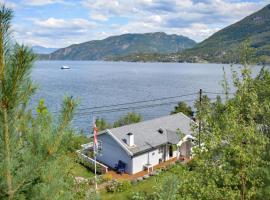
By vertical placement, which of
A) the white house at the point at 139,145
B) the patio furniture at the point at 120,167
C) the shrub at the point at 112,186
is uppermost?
the white house at the point at 139,145

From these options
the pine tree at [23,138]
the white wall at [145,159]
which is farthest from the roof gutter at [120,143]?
the pine tree at [23,138]

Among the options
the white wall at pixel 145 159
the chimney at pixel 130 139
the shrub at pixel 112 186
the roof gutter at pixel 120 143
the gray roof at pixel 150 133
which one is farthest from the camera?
the gray roof at pixel 150 133

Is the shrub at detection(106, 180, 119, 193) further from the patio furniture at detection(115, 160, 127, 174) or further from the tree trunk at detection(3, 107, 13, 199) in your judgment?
the tree trunk at detection(3, 107, 13, 199)

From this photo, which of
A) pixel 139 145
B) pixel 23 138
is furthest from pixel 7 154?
pixel 139 145

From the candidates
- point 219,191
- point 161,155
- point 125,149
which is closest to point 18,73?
point 219,191

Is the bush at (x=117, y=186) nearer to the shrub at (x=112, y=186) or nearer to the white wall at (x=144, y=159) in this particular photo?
the shrub at (x=112, y=186)

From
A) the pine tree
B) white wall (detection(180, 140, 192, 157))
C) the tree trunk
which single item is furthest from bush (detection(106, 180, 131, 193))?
the tree trunk

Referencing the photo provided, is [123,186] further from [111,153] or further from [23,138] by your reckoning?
[23,138]

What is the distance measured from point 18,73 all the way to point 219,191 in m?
7.64

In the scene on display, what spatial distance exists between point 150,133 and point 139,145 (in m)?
3.49

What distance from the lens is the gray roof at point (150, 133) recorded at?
115ft

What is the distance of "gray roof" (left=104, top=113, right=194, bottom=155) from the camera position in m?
35.0

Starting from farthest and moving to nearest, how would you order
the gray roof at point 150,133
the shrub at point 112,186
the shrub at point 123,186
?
the gray roof at point 150,133 < the shrub at point 123,186 < the shrub at point 112,186

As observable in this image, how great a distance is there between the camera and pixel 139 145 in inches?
1382
